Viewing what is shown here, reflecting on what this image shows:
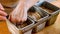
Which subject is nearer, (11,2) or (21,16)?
(21,16)

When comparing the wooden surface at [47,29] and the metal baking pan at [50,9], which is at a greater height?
the metal baking pan at [50,9]

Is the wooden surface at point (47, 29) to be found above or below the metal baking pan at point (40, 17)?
below

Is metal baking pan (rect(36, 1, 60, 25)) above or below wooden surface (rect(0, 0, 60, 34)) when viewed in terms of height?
above

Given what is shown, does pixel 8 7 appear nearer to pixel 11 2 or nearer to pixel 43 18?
pixel 11 2

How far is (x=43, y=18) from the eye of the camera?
60cm

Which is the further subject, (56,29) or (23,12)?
(56,29)

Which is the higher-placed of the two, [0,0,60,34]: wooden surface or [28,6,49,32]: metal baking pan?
[28,6,49,32]: metal baking pan

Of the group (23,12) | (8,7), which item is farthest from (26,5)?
(8,7)

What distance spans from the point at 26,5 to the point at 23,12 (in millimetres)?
57

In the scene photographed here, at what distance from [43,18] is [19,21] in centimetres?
15

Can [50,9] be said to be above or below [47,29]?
above

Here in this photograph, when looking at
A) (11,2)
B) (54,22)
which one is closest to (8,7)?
(11,2)

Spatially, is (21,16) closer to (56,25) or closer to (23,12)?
(23,12)

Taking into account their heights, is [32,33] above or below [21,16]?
below
